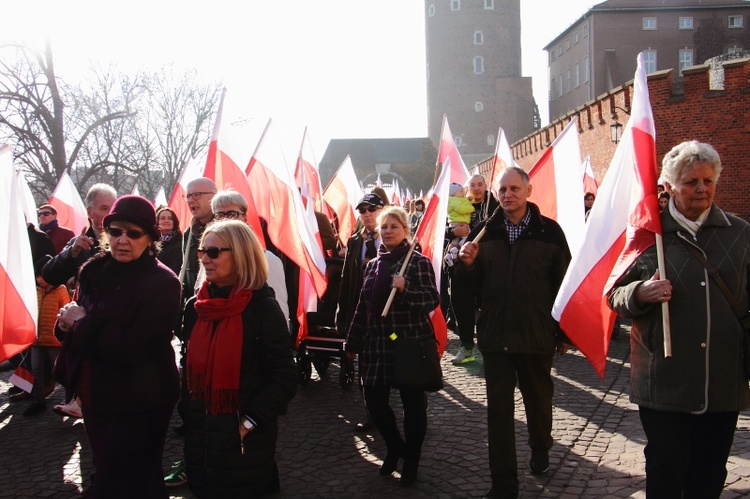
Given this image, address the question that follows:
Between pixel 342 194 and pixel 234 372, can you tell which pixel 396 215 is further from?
pixel 342 194

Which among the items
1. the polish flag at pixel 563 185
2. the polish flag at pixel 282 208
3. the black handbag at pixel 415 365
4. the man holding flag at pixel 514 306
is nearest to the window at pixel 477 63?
the polish flag at pixel 282 208

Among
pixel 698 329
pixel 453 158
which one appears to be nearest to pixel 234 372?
pixel 698 329

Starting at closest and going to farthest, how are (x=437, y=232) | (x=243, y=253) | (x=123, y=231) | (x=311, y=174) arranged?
(x=243, y=253) < (x=123, y=231) < (x=437, y=232) < (x=311, y=174)

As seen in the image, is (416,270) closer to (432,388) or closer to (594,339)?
(432,388)

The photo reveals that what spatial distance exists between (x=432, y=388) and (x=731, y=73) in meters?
19.1

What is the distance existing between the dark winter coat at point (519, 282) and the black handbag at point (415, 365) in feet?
1.07

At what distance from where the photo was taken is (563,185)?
17.6 ft

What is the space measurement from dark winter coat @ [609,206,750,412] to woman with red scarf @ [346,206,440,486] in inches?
58.1

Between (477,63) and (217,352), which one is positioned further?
(477,63)

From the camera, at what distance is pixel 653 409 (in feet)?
9.74

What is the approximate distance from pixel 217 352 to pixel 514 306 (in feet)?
6.03

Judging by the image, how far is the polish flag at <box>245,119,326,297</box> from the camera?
5.89 meters

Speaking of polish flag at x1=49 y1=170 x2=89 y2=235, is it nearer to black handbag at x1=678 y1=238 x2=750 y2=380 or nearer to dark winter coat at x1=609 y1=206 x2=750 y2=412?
dark winter coat at x1=609 y1=206 x2=750 y2=412

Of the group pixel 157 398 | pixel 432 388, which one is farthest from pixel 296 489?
pixel 157 398
